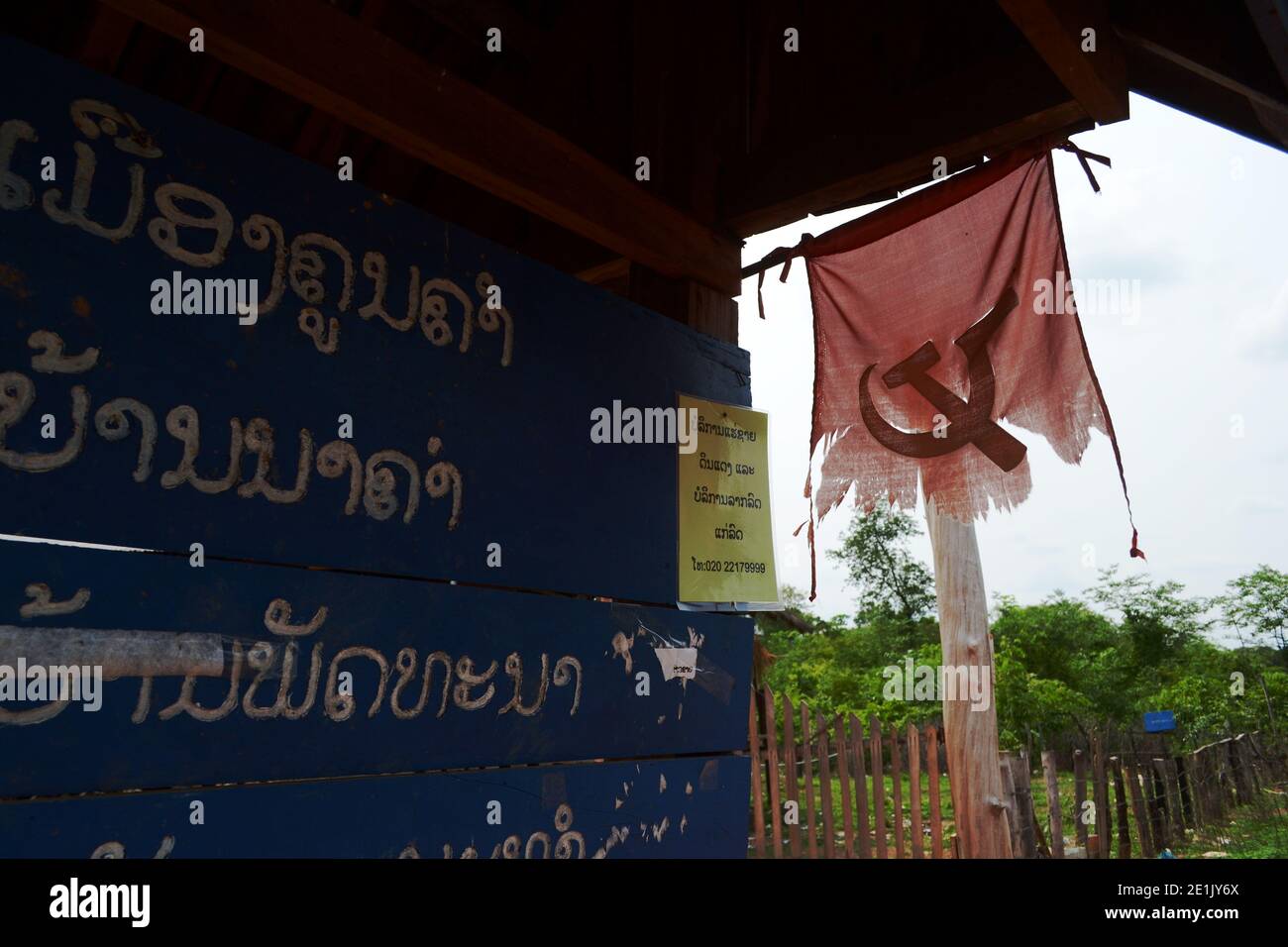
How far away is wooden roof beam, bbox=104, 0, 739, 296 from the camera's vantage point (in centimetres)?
172

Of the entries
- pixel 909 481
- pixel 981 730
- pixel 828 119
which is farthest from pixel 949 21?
pixel 981 730

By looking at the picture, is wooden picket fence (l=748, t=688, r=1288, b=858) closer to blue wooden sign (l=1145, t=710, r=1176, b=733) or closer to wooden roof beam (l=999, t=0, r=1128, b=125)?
blue wooden sign (l=1145, t=710, r=1176, b=733)

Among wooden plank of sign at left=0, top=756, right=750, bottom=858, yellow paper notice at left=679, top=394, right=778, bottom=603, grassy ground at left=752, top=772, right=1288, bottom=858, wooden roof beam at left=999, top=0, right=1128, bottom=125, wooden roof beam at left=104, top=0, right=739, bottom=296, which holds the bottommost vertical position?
grassy ground at left=752, top=772, right=1288, bottom=858

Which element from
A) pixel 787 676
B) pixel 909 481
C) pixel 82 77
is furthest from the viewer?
pixel 787 676

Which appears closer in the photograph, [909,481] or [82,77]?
[82,77]

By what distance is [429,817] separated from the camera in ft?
6.36

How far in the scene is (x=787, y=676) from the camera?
2048 centimetres

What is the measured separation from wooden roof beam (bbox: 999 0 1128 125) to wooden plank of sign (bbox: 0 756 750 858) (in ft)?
6.69

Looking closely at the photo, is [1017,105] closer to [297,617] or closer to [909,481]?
[909,481]

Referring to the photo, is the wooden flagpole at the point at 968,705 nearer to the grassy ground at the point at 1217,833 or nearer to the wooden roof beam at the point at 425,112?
the grassy ground at the point at 1217,833

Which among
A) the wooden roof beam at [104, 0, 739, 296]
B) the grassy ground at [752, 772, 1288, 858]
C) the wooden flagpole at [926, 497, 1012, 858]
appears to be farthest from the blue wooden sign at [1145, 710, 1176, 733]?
the wooden roof beam at [104, 0, 739, 296]

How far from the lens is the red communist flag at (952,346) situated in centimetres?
285

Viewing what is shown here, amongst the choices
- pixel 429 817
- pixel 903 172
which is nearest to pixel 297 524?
pixel 429 817
